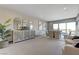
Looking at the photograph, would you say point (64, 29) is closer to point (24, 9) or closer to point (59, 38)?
point (59, 38)

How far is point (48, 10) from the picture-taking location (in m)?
3.26

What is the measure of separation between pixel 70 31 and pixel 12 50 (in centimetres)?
192

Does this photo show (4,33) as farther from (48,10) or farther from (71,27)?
(71,27)

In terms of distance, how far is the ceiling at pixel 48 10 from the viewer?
3012 mm

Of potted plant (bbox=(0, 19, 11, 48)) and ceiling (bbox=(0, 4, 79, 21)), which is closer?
ceiling (bbox=(0, 4, 79, 21))

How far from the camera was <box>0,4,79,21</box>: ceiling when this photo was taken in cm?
301

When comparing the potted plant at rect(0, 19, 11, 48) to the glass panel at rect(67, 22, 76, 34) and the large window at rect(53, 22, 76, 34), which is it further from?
the glass panel at rect(67, 22, 76, 34)

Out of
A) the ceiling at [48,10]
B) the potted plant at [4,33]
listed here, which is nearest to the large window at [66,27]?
the ceiling at [48,10]

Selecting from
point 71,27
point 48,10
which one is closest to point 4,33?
point 48,10

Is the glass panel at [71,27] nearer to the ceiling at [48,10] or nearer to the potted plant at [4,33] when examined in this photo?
the ceiling at [48,10]

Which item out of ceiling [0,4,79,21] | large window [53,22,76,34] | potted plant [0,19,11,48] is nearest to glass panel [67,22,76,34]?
large window [53,22,76,34]

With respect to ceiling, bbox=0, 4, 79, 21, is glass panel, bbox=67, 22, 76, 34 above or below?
below
